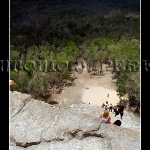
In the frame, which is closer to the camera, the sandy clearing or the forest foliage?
the forest foliage

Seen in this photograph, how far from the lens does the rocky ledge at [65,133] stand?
746 cm

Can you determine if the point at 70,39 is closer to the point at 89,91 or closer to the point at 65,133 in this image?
the point at 89,91

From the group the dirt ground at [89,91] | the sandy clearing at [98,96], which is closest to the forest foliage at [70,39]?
the dirt ground at [89,91]

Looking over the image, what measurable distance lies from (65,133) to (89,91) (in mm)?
21037

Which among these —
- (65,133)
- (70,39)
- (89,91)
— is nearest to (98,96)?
(89,91)

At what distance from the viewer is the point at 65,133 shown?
25.4ft

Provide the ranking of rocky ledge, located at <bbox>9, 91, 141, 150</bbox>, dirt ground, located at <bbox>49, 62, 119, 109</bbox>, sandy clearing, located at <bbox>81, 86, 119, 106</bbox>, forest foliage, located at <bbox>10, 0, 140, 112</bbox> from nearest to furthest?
rocky ledge, located at <bbox>9, 91, 141, 150</bbox>, forest foliage, located at <bbox>10, 0, 140, 112</bbox>, sandy clearing, located at <bbox>81, 86, 119, 106</bbox>, dirt ground, located at <bbox>49, 62, 119, 109</bbox>

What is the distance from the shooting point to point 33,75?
2653 cm

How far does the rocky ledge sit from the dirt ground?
16242mm

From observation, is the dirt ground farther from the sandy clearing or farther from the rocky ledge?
the rocky ledge

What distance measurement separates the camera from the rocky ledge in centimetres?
746

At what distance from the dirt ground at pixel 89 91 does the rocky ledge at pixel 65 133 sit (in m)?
16.2

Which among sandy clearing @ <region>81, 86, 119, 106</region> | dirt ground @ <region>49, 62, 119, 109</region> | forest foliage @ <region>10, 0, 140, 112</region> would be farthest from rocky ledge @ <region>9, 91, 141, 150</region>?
sandy clearing @ <region>81, 86, 119, 106</region>
